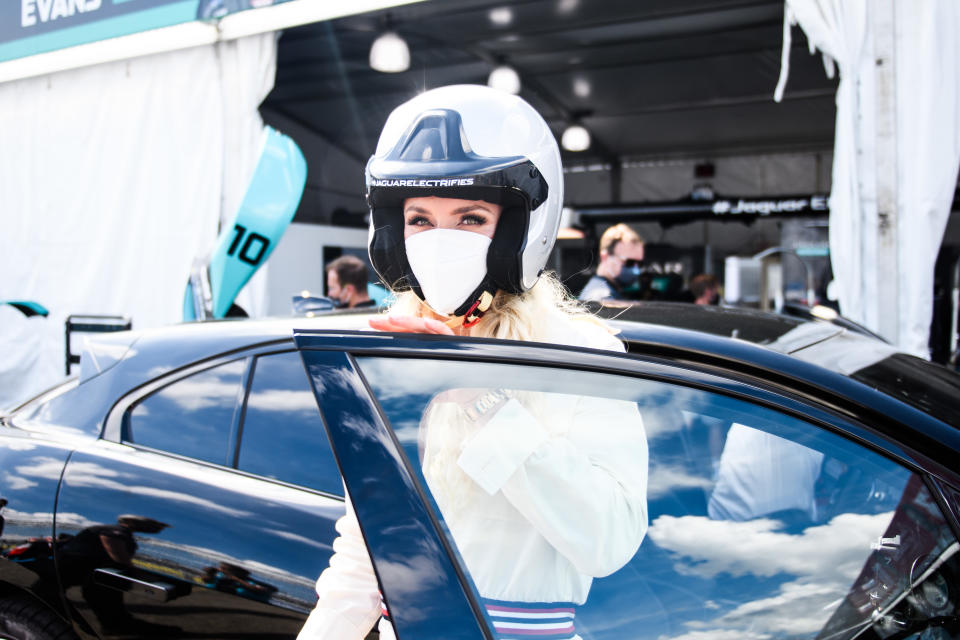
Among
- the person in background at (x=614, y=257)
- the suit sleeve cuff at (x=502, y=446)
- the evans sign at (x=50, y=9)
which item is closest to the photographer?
the suit sleeve cuff at (x=502, y=446)

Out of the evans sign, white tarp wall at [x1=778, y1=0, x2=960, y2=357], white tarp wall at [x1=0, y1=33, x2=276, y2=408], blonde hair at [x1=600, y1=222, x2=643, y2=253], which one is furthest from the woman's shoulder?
the evans sign

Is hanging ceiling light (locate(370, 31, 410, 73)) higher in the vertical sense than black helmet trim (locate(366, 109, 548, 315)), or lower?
higher

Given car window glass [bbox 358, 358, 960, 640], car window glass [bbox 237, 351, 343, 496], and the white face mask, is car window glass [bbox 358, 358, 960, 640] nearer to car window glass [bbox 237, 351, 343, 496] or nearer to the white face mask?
the white face mask

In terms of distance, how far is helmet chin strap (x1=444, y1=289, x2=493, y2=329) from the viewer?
3.36 ft

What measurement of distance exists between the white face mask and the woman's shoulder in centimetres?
13

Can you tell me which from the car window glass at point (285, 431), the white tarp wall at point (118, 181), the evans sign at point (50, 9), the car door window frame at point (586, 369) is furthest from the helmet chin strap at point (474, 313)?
the evans sign at point (50, 9)

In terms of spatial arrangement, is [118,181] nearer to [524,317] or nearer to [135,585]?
[135,585]

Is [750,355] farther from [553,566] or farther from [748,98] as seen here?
[748,98]

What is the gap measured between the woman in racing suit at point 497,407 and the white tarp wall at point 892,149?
126 inches

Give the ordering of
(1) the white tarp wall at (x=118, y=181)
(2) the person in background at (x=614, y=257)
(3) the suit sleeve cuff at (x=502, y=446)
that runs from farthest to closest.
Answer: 1. (1) the white tarp wall at (x=118, y=181)
2. (2) the person in background at (x=614, y=257)
3. (3) the suit sleeve cuff at (x=502, y=446)

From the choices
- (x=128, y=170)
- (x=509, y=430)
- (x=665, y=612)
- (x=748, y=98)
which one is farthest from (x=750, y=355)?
(x=748, y=98)

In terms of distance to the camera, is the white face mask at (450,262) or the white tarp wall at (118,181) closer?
the white face mask at (450,262)

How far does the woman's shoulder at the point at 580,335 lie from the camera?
1.01m

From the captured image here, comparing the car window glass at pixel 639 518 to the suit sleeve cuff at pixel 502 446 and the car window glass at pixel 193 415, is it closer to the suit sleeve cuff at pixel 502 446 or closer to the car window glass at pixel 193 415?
the suit sleeve cuff at pixel 502 446
